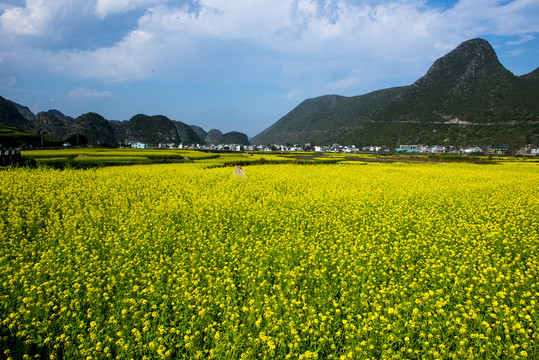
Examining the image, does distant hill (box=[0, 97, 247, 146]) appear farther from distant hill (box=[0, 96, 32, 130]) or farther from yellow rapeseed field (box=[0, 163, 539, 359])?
yellow rapeseed field (box=[0, 163, 539, 359])

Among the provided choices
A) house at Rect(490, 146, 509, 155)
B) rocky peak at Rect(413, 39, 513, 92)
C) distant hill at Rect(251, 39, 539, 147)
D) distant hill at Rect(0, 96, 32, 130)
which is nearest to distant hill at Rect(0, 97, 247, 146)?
distant hill at Rect(0, 96, 32, 130)

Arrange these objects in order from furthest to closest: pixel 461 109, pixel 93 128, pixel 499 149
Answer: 1. pixel 93 128
2. pixel 461 109
3. pixel 499 149

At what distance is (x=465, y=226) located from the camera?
354 inches

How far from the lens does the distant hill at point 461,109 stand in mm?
76688

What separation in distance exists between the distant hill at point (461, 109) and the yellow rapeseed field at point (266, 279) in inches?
3326

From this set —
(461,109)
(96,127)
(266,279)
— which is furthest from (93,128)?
(266,279)

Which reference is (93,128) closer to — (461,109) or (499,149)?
(461,109)

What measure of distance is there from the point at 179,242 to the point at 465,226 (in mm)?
8877

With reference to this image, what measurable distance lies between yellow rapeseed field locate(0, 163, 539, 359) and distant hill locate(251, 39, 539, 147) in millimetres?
84488

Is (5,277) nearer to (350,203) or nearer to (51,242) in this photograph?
(51,242)

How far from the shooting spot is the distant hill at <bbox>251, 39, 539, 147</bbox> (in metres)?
76.7

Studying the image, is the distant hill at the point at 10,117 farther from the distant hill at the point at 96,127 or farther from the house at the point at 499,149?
the house at the point at 499,149

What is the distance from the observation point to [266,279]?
226 inches

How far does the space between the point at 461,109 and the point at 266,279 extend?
105 metres
